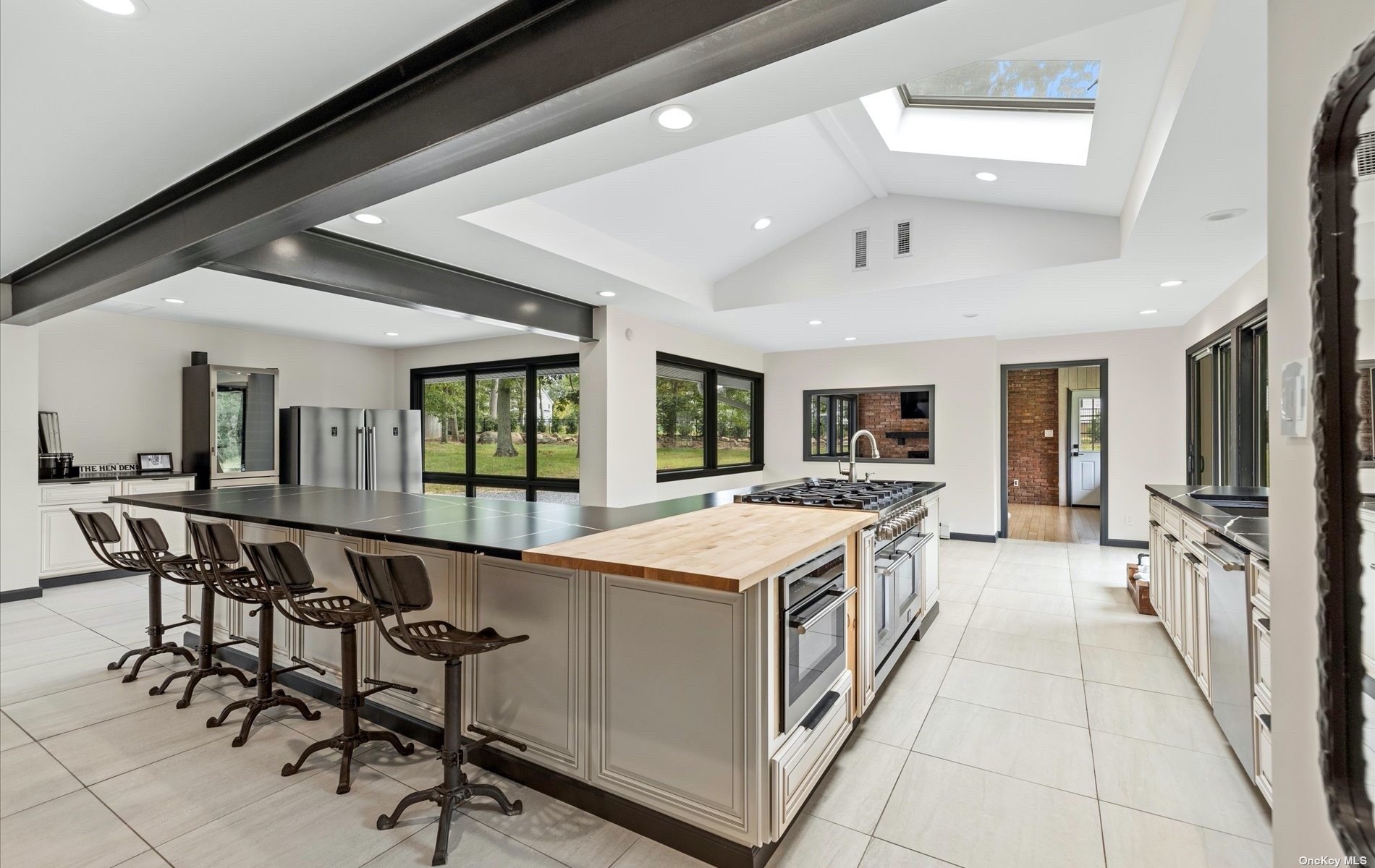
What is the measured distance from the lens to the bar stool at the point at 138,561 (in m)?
3.11

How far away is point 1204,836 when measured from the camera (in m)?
1.92

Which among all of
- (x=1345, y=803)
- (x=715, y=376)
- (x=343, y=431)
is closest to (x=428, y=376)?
(x=343, y=431)

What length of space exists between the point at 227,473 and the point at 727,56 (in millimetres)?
6671

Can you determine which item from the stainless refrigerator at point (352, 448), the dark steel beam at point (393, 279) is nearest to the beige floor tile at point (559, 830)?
the dark steel beam at point (393, 279)

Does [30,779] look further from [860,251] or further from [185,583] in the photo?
[860,251]

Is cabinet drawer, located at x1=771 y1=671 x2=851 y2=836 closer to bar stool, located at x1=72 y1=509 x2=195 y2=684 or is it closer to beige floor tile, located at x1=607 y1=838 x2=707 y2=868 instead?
beige floor tile, located at x1=607 y1=838 x2=707 y2=868

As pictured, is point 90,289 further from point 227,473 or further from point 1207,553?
point 1207,553

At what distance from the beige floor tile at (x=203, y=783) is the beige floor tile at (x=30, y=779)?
15 centimetres

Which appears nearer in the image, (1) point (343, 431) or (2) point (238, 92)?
(2) point (238, 92)

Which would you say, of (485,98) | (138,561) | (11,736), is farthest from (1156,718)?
(138,561)

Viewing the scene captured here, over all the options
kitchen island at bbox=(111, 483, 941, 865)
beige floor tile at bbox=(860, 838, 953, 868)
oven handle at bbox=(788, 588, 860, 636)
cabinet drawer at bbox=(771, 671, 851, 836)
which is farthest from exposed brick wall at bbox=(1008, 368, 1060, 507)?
beige floor tile at bbox=(860, 838, 953, 868)

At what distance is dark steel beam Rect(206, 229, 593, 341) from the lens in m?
3.19

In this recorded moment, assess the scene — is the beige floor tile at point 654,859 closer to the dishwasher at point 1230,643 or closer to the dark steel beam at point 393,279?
the dishwasher at point 1230,643

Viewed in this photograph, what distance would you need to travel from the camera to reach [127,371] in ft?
19.0
